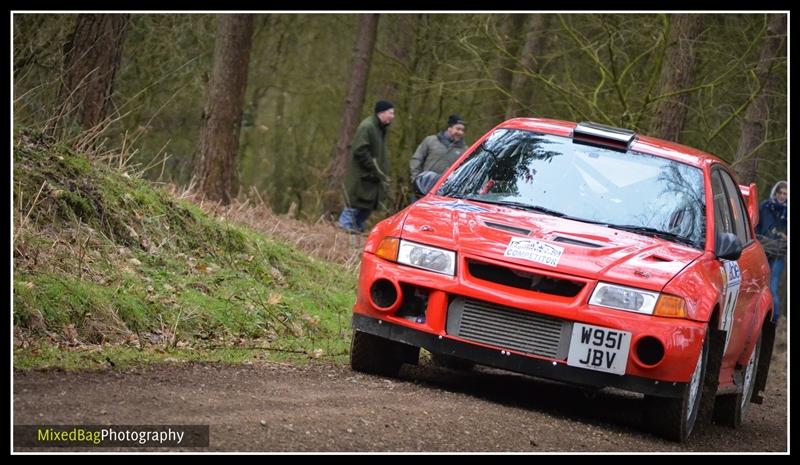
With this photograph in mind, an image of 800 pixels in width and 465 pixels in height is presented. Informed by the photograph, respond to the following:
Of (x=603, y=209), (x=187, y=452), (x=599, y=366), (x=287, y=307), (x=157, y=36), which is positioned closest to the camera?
(x=187, y=452)

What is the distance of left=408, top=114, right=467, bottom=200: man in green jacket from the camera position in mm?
15938

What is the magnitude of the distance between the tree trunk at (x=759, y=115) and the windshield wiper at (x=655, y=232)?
9057 millimetres

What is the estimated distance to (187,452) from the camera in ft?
17.0

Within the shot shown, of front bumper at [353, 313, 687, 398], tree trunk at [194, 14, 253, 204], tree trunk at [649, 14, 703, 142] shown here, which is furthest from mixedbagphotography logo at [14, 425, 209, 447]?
tree trunk at [194, 14, 253, 204]

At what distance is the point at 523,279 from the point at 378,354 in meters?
1.15

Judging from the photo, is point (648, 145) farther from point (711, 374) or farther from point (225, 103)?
point (225, 103)

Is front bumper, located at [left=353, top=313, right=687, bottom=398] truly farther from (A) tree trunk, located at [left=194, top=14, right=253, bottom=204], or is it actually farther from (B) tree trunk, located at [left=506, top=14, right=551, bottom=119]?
(B) tree trunk, located at [left=506, top=14, right=551, bottom=119]

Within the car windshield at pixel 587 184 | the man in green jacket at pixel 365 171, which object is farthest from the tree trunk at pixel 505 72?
the car windshield at pixel 587 184

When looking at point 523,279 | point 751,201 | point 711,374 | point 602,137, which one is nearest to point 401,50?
point 751,201

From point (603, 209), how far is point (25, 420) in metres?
4.17

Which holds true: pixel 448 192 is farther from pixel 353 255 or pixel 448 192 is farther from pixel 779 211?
pixel 779 211

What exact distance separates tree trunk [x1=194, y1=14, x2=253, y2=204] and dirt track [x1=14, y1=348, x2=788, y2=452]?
9.55 metres

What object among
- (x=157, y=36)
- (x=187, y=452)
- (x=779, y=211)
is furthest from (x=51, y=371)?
(x=157, y=36)

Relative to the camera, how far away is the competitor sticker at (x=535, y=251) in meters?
7.23
